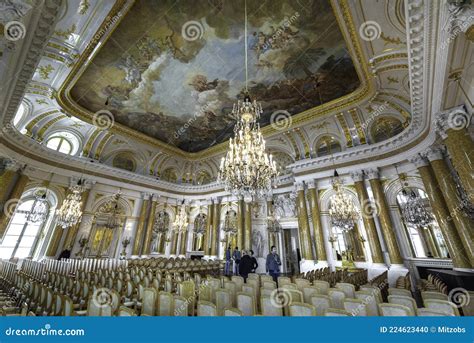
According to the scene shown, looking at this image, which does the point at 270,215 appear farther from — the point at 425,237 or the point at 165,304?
the point at 165,304

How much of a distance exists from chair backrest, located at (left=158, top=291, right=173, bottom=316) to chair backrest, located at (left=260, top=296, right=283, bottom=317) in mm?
1379

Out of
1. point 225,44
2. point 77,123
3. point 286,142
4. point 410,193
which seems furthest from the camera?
point 286,142

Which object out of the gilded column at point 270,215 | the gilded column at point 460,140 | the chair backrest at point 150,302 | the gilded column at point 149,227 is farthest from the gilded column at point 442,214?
the gilded column at point 149,227

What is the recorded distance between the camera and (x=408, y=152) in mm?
8703

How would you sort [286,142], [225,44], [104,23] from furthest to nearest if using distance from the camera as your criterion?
[286,142] < [225,44] < [104,23]

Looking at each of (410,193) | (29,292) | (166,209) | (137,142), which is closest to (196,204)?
(166,209)

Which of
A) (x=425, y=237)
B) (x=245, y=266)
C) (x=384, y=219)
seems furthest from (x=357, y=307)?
(x=425, y=237)

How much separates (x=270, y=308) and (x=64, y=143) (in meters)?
13.7

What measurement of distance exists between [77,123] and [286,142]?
11629 millimetres

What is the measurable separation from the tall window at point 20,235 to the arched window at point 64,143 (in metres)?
2.94

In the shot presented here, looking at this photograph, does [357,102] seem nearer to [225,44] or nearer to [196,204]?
[225,44]

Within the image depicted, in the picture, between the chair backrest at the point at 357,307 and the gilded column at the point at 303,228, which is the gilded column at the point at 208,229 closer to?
the gilded column at the point at 303,228

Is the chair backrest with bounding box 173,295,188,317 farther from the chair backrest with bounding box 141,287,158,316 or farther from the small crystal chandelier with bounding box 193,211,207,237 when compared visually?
the small crystal chandelier with bounding box 193,211,207,237

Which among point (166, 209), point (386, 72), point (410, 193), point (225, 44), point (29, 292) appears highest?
point (225, 44)
